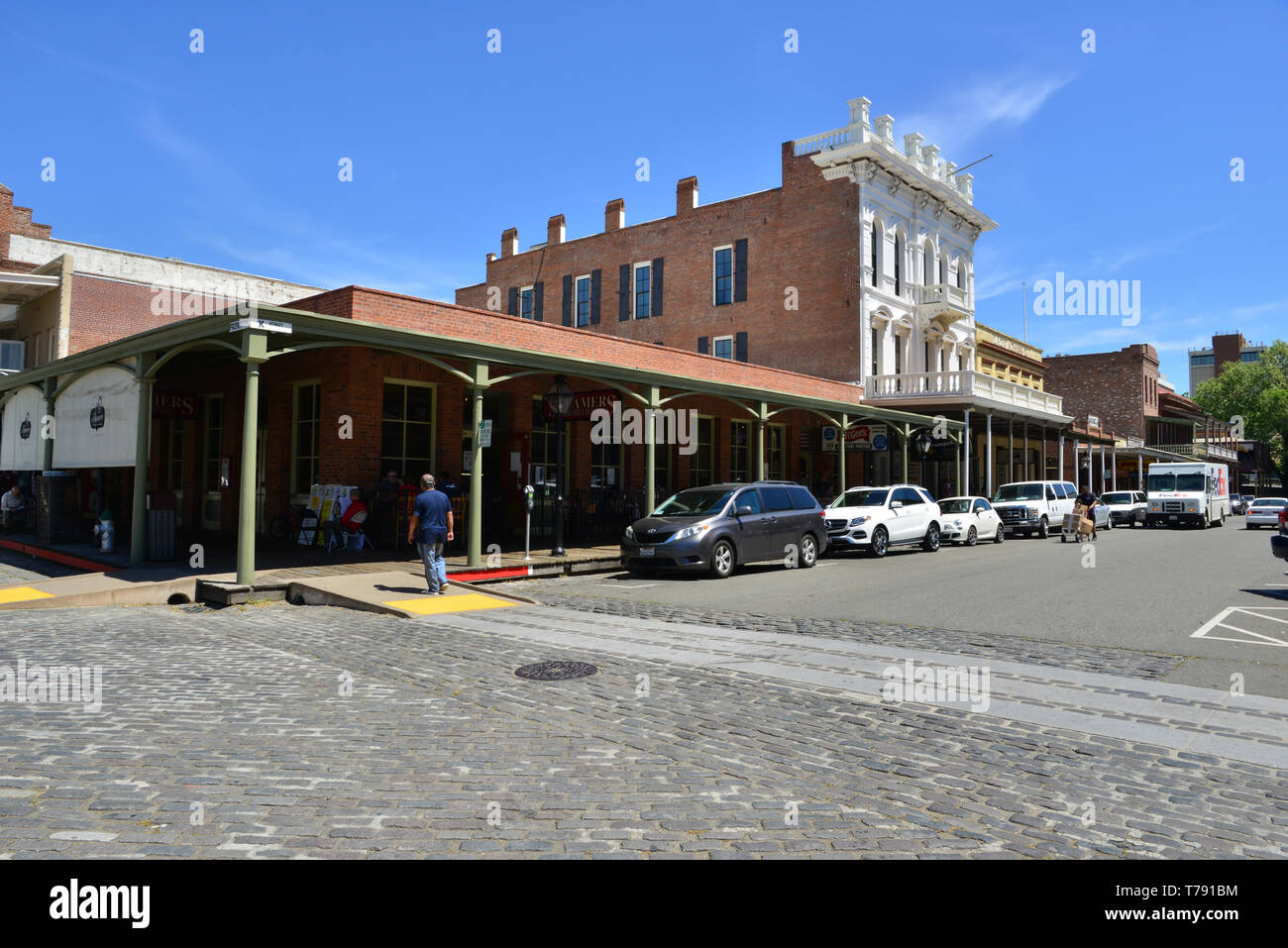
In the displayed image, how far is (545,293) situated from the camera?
45.1 meters

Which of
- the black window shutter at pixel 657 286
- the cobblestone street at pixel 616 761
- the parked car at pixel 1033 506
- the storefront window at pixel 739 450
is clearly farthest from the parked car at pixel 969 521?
the black window shutter at pixel 657 286

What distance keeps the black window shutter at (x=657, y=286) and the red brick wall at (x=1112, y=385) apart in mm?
42143

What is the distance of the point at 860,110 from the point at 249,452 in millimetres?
30278

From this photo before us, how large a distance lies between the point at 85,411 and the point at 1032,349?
51.0m

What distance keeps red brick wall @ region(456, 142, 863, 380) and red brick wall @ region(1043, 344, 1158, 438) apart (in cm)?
4089

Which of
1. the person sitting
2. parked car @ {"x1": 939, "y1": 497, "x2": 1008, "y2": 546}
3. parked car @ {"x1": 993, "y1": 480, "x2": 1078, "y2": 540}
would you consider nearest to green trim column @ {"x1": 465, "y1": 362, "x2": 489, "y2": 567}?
parked car @ {"x1": 939, "y1": 497, "x2": 1008, "y2": 546}

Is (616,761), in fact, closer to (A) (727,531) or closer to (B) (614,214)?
(A) (727,531)

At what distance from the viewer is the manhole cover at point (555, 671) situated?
719 cm

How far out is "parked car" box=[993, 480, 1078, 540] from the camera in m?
27.8

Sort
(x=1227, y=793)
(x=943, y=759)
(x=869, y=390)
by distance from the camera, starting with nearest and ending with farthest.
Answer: (x=1227, y=793), (x=943, y=759), (x=869, y=390)

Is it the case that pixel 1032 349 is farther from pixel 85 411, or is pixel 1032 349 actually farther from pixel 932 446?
pixel 85 411

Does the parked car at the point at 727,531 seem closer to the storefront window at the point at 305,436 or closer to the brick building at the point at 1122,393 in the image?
the storefront window at the point at 305,436

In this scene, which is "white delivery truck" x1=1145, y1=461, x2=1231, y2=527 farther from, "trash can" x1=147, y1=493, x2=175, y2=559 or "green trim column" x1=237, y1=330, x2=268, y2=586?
"trash can" x1=147, y1=493, x2=175, y2=559
